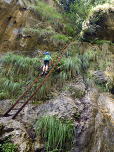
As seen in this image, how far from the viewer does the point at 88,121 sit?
10.4 ft

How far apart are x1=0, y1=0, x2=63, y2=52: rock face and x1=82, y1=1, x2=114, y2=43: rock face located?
2.44 metres

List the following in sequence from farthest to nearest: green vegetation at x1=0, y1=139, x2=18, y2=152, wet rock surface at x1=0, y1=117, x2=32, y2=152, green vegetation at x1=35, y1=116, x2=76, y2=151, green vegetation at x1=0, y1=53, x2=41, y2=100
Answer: green vegetation at x1=0, y1=53, x2=41, y2=100
green vegetation at x1=35, y1=116, x2=76, y2=151
wet rock surface at x1=0, y1=117, x2=32, y2=152
green vegetation at x1=0, y1=139, x2=18, y2=152

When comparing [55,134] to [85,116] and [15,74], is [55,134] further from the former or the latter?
[15,74]

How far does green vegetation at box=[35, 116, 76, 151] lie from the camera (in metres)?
2.63

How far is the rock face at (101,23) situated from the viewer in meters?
6.50

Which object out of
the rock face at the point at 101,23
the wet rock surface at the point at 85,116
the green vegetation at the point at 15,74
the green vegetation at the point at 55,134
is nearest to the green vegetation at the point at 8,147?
the wet rock surface at the point at 85,116

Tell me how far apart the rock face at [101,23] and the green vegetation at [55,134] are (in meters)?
A: 6.19

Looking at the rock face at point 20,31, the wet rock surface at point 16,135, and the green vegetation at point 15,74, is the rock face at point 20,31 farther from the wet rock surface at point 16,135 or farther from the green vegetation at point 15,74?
the wet rock surface at point 16,135

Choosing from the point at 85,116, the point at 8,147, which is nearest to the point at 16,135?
the point at 8,147

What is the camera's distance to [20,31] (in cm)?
705

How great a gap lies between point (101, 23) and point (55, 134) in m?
7.04

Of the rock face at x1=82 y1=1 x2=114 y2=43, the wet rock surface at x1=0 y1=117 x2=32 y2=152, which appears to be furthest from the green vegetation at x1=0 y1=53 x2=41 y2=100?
the rock face at x1=82 y1=1 x2=114 y2=43

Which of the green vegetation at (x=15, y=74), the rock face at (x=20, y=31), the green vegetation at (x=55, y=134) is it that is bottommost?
the green vegetation at (x=55, y=134)

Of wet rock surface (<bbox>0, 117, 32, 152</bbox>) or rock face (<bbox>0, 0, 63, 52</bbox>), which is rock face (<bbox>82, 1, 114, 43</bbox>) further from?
wet rock surface (<bbox>0, 117, 32, 152</bbox>)
